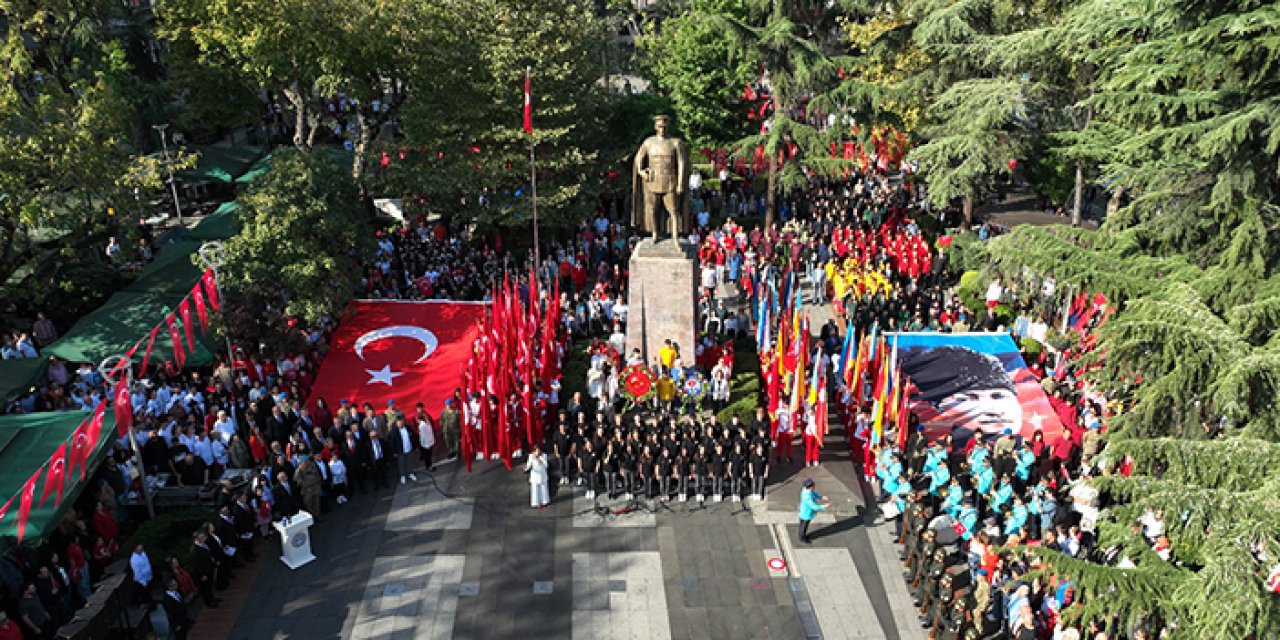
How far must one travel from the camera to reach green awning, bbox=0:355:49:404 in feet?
64.9

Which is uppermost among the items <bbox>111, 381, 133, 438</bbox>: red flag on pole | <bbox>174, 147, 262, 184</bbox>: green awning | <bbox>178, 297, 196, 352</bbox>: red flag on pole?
<bbox>174, 147, 262, 184</bbox>: green awning

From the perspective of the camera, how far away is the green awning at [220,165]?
3572cm

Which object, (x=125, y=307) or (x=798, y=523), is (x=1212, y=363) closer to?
(x=798, y=523)

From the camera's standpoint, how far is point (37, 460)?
1642cm

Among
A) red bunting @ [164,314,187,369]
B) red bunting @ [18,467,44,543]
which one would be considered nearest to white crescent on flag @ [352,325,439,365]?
red bunting @ [164,314,187,369]

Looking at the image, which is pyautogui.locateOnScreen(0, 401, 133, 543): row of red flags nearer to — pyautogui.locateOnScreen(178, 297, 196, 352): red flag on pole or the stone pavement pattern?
the stone pavement pattern

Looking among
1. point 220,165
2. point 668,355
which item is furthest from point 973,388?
point 220,165

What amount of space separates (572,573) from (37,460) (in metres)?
9.62

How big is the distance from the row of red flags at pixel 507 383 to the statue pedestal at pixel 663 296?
2.36 metres

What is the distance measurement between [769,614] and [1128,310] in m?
7.67

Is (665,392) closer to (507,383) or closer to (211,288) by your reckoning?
(507,383)

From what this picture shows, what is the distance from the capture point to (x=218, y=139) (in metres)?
47.7

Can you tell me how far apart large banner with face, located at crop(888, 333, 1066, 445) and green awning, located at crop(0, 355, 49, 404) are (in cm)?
1921

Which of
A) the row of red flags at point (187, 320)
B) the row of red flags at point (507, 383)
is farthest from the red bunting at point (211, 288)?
the row of red flags at point (507, 383)
